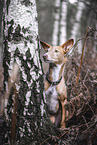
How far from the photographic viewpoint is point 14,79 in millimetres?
1812

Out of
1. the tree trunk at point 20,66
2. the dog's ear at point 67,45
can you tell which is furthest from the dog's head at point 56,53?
the tree trunk at point 20,66

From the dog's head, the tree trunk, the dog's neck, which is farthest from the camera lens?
the dog's neck

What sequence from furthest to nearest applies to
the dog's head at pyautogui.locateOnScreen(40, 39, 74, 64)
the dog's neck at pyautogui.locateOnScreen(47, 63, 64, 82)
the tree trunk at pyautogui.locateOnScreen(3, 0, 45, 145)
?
the dog's neck at pyautogui.locateOnScreen(47, 63, 64, 82), the dog's head at pyautogui.locateOnScreen(40, 39, 74, 64), the tree trunk at pyautogui.locateOnScreen(3, 0, 45, 145)

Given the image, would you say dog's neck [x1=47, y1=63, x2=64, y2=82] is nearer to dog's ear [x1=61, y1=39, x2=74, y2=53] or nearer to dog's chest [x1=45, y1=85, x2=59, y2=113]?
dog's chest [x1=45, y1=85, x2=59, y2=113]

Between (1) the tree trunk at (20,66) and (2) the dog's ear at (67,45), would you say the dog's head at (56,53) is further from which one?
(1) the tree trunk at (20,66)

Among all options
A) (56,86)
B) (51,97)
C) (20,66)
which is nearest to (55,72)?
(56,86)

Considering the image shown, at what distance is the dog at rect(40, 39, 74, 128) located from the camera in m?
2.17

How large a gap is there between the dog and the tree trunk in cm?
36

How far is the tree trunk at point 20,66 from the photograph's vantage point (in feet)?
5.90

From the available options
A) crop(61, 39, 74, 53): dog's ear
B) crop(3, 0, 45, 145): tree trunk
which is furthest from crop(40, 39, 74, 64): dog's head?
crop(3, 0, 45, 145): tree trunk

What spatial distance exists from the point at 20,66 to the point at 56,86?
2.10 ft

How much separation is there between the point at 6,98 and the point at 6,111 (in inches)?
6.3

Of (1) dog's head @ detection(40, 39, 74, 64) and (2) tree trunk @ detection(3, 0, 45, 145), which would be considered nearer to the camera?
(2) tree trunk @ detection(3, 0, 45, 145)

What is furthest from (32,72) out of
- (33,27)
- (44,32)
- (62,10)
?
(44,32)
